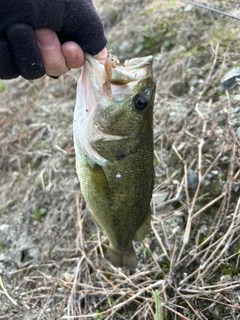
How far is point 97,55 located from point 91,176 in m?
0.74

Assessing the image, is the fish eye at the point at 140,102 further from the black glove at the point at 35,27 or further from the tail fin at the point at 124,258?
the tail fin at the point at 124,258

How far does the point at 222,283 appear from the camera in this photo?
282cm

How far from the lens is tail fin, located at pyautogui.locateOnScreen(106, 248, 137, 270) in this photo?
290 centimetres

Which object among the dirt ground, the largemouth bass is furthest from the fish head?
the dirt ground

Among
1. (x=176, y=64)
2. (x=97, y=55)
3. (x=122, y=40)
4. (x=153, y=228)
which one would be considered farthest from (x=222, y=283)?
(x=122, y=40)

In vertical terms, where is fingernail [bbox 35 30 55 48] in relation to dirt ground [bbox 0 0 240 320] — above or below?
above

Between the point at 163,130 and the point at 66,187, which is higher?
the point at 163,130

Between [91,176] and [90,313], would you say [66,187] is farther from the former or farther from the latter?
[91,176]

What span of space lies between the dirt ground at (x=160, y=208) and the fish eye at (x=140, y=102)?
41.2 inches

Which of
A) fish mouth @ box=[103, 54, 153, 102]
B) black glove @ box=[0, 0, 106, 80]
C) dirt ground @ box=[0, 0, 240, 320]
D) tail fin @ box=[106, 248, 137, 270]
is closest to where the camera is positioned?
black glove @ box=[0, 0, 106, 80]

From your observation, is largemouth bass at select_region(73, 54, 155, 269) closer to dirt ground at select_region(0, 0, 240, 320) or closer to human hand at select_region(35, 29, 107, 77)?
human hand at select_region(35, 29, 107, 77)

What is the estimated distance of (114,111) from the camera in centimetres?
245

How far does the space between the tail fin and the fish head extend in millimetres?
772

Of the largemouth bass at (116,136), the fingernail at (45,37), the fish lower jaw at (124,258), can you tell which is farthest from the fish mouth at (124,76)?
the fish lower jaw at (124,258)
